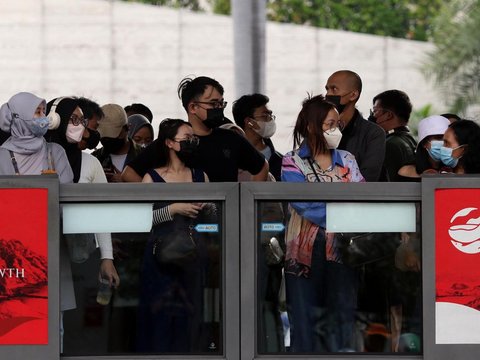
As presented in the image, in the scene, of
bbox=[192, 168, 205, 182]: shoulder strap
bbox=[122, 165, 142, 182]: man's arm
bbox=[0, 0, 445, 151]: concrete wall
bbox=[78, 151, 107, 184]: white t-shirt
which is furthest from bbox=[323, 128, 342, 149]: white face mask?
bbox=[0, 0, 445, 151]: concrete wall

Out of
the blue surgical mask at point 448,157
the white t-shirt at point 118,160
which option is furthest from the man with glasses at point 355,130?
the white t-shirt at point 118,160

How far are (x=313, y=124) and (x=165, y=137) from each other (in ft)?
3.03

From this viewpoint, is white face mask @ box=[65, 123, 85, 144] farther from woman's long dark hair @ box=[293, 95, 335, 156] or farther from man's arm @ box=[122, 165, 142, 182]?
woman's long dark hair @ box=[293, 95, 335, 156]

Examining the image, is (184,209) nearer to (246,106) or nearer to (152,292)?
(152,292)

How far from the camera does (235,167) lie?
9391 millimetres

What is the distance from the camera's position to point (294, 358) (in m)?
8.55

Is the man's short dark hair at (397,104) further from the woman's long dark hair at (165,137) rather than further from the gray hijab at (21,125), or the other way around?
the gray hijab at (21,125)

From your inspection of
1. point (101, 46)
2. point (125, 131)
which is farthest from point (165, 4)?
point (125, 131)

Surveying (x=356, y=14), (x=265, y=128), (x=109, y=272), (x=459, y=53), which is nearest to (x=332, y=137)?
(x=109, y=272)

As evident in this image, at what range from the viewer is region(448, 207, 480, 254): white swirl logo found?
858 cm

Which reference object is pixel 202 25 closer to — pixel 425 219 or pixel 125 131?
pixel 125 131

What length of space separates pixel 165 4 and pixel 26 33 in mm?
9174

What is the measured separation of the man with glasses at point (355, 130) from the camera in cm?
965

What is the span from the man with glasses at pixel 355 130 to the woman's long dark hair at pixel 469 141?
726 millimetres
